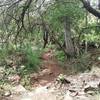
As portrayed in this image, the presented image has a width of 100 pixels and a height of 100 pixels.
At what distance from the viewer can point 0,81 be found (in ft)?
38.4

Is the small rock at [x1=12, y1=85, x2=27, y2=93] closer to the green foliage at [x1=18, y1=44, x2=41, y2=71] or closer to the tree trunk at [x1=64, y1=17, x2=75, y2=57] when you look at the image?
the green foliage at [x1=18, y1=44, x2=41, y2=71]

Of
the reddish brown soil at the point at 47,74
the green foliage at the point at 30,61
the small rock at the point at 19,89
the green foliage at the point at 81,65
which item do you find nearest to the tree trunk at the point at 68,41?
the reddish brown soil at the point at 47,74

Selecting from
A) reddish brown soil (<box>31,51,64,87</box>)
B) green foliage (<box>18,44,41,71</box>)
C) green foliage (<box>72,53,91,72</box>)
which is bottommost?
reddish brown soil (<box>31,51,64,87</box>)

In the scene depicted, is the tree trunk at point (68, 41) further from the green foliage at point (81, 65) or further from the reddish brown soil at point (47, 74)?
the green foliage at point (81, 65)

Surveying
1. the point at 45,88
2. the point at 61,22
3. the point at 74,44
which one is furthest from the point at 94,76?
the point at 74,44

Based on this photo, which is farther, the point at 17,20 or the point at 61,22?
the point at 61,22

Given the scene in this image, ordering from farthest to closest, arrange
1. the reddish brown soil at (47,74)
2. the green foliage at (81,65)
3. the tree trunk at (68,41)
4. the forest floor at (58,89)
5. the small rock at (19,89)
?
the tree trunk at (68,41), the green foliage at (81,65), the reddish brown soil at (47,74), the small rock at (19,89), the forest floor at (58,89)

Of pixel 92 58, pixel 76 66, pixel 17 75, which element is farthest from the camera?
pixel 92 58

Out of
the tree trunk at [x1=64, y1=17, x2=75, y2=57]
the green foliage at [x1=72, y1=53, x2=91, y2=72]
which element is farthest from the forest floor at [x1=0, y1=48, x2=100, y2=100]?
the tree trunk at [x1=64, y1=17, x2=75, y2=57]

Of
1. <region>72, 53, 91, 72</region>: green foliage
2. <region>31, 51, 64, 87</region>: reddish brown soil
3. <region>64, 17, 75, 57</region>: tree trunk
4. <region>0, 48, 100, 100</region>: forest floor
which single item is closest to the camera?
<region>0, 48, 100, 100</region>: forest floor

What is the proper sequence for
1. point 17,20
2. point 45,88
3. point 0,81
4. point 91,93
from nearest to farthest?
point 17,20, point 91,93, point 45,88, point 0,81

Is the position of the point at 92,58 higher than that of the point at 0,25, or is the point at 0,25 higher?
the point at 0,25

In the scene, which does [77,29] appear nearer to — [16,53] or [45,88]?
[16,53]

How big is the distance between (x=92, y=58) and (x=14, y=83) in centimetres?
564
